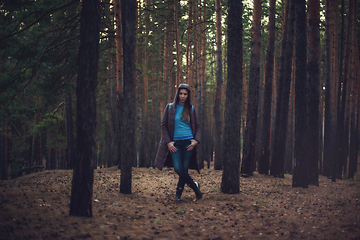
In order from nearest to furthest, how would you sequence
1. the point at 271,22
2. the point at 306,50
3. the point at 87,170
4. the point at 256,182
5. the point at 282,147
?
the point at 87,170 → the point at 306,50 → the point at 256,182 → the point at 282,147 → the point at 271,22

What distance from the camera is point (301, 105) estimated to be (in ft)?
25.4

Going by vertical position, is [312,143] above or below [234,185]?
above

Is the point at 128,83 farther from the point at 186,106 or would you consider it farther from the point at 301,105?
the point at 301,105

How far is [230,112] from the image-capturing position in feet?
20.7

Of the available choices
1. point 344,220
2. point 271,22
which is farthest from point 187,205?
point 271,22

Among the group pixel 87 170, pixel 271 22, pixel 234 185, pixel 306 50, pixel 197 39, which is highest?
pixel 197 39

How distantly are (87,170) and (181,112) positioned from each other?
2.42 metres

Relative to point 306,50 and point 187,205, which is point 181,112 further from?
point 306,50

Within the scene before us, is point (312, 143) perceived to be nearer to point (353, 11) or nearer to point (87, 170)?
point (87, 170)

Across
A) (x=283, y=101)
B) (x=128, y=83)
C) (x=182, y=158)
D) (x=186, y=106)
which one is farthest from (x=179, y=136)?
(x=283, y=101)

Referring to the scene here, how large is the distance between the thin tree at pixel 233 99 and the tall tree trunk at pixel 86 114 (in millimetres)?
3434

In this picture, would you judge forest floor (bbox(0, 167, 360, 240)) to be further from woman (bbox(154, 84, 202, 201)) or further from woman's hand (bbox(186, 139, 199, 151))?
woman's hand (bbox(186, 139, 199, 151))

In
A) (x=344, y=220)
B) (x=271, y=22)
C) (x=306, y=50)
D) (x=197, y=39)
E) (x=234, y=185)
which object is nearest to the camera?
(x=344, y=220)

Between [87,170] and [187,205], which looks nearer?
[87,170]
